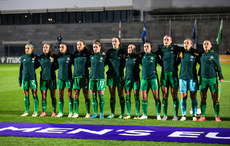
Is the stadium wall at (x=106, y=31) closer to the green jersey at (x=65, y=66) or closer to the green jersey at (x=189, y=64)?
the green jersey at (x=189, y=64)

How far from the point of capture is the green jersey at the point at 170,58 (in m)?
9.48

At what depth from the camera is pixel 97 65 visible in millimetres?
9797

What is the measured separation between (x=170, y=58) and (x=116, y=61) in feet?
4.74

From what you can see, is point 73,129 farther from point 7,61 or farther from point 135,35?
point 135,35

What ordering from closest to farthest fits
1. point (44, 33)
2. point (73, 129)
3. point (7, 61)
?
1. point (73, 129)
2. point (7, 61)
3. point (44, 33)

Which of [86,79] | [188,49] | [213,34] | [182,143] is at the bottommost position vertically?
[182,143]

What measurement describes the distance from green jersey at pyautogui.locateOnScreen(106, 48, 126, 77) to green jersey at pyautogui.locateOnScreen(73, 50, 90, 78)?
1.91 ft

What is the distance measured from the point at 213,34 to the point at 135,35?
1068 cm

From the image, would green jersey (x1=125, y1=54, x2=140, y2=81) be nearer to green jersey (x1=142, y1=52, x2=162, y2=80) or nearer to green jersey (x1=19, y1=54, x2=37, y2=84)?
green jersey (x1=142, y1=52, x2=162, y2=80)

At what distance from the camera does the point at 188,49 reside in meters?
9.45

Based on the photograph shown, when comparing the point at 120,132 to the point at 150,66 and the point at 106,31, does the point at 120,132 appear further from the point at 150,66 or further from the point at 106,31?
the point at 106,31

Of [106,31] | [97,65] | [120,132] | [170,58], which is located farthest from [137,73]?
[106,31]

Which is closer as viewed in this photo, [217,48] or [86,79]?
[86,79]

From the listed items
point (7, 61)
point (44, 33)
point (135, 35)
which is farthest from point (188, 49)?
point (44, 33)
